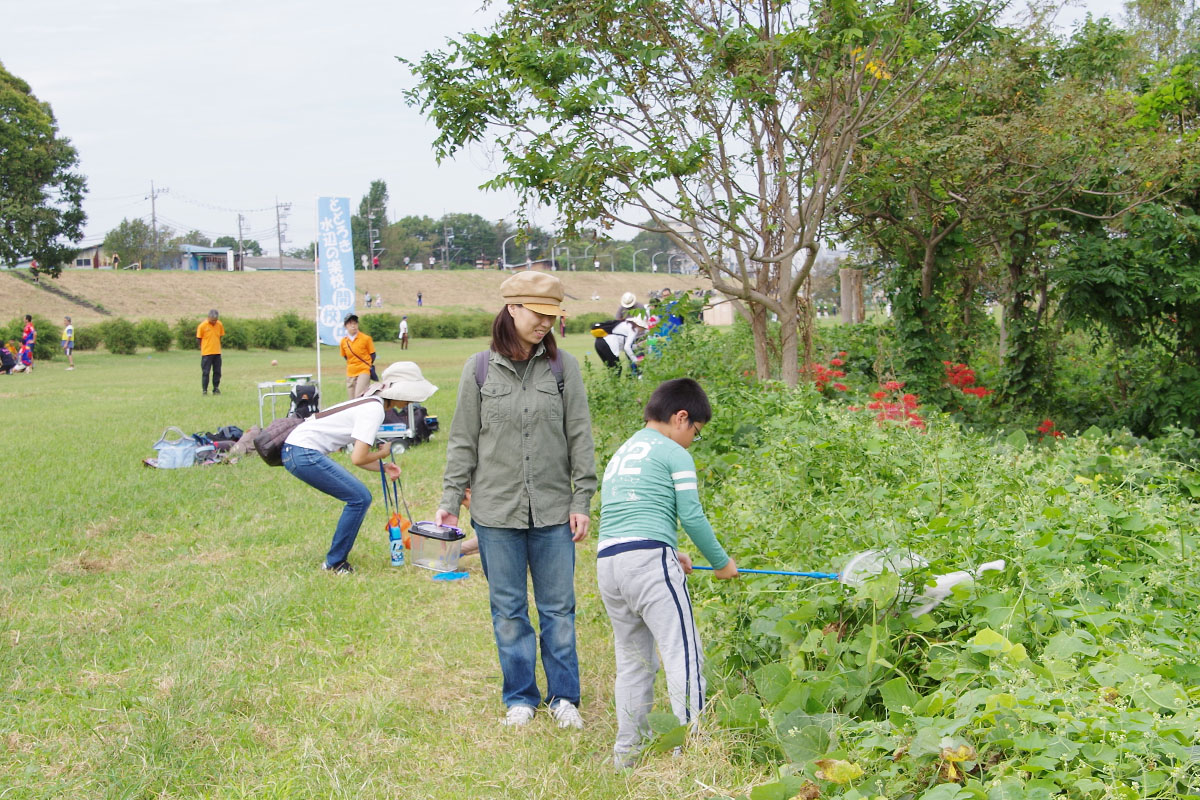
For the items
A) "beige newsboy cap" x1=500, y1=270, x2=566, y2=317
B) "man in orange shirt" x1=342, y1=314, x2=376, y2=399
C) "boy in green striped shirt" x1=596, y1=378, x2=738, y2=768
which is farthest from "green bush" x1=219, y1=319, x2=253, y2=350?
"boy in green striped shirt" x1=596, y1=378, x2=738, y2=768

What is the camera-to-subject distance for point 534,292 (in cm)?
380

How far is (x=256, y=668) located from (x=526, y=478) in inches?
67.1

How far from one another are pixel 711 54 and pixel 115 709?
22.9ft

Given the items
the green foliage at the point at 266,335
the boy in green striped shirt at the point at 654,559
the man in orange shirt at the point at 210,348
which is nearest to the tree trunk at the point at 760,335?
the boy in green striped shirt at the point at 654,559

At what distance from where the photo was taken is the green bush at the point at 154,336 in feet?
125

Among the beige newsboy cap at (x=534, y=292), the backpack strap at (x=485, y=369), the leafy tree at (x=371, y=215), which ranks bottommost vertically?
the backpack strap at (x=485, y=369)

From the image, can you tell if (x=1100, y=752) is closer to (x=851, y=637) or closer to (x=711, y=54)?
(x=851, y=637)

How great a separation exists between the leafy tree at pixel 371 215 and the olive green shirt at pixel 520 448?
10643cm

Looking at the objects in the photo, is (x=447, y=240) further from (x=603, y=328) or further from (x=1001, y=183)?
(x=1001, y=183)

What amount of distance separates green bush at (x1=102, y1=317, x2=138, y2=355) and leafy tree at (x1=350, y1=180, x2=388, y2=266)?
232 ft

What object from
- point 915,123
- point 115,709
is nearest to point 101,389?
point 915,123

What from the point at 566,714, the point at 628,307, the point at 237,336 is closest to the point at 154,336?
the point at 237,336

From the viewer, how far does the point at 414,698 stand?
4.20 m

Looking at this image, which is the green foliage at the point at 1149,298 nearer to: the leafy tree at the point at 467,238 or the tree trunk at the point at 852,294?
the tree trunk at the point at 852,294
